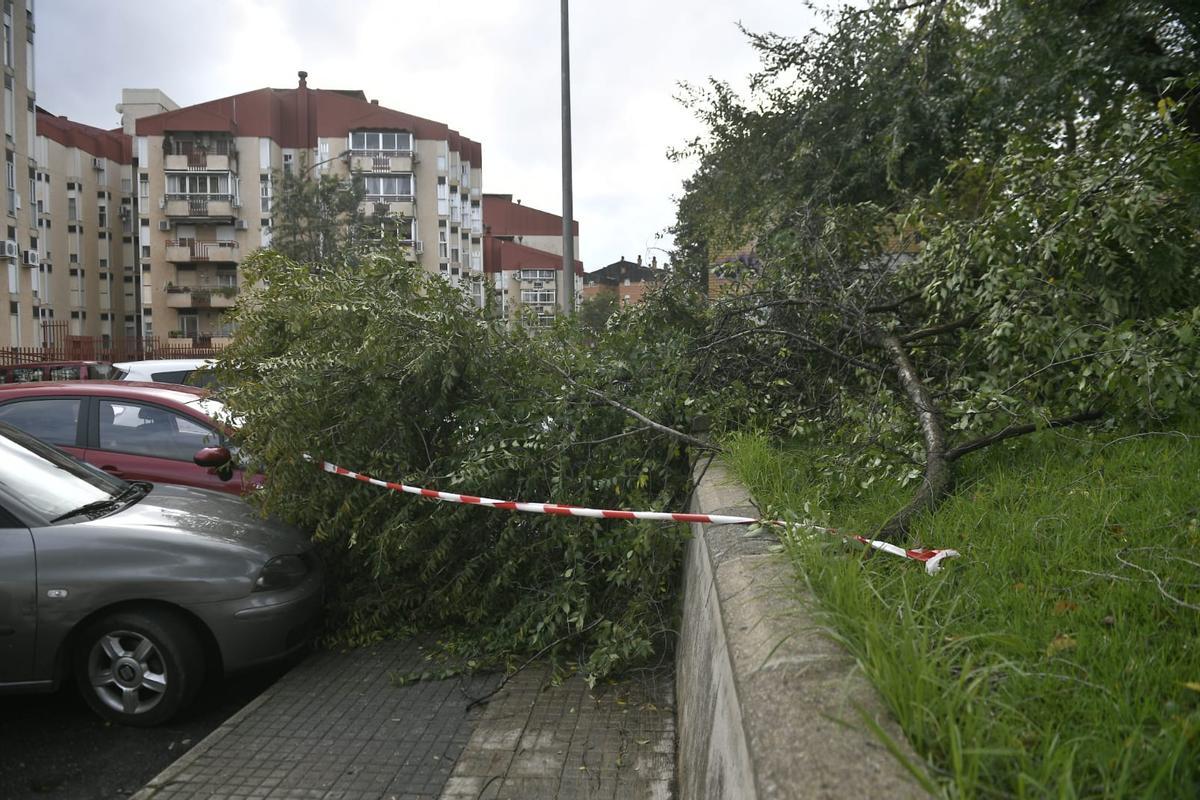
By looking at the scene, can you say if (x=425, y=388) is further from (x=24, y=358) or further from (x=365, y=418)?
(x=24, y=358)

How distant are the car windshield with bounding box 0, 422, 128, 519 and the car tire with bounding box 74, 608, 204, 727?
0.72 m

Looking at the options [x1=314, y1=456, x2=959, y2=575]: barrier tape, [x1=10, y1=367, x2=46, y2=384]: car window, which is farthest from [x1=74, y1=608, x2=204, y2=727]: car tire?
[x1=10, y1=367, x2=46, y2=384]: car window

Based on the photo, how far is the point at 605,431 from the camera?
19.2 feet

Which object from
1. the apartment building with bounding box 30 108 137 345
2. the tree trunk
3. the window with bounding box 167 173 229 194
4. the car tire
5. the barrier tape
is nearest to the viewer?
the barrier tape

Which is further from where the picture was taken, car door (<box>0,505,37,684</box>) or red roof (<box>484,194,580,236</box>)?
red roof (<box>484,194,580,236</box>)

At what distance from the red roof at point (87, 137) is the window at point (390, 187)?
2006cm

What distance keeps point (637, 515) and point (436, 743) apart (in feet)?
4.60

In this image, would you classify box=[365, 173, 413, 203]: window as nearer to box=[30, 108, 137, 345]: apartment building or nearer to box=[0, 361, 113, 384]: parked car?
box=[30, 108, 137, 345]: apartment building

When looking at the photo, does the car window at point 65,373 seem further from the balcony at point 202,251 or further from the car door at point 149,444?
the balcony at point 202,251

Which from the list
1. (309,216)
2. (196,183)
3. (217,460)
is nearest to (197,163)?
(196,183)

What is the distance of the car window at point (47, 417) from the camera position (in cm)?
714

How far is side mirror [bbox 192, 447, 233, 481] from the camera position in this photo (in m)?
6.53

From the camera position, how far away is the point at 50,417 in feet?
23.6

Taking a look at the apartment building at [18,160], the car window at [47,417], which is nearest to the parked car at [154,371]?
the car window at [47,417]
